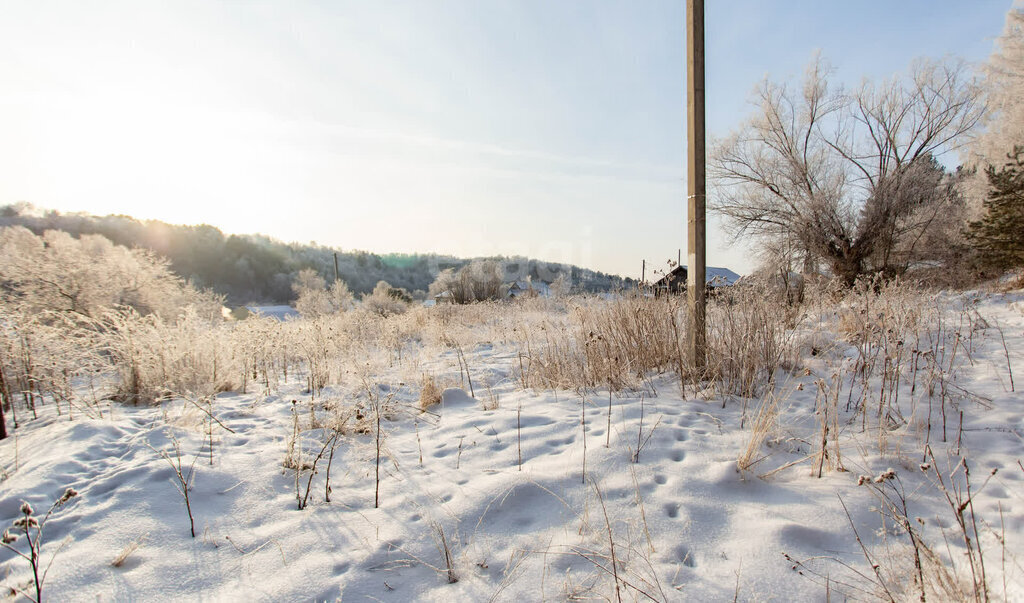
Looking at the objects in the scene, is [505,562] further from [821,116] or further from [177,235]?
[177,235]

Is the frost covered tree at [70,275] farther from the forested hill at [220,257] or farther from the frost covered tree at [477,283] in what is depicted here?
the forested hill at [220,257]

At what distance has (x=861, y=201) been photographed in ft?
47.7

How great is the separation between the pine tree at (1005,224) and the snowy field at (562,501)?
10.2m

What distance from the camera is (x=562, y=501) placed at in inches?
73.0

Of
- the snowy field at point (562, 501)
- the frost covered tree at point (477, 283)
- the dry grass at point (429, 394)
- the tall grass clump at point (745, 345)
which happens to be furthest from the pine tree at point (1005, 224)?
the frost covered tree at point (477, 283)

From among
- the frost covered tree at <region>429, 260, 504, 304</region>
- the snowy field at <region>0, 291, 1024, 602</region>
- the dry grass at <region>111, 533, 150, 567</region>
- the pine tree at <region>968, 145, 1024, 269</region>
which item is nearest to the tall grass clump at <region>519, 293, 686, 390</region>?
the snowy field at <region>0, 291, 1024, 602</region>

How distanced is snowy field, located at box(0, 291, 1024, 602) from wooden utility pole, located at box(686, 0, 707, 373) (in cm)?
57

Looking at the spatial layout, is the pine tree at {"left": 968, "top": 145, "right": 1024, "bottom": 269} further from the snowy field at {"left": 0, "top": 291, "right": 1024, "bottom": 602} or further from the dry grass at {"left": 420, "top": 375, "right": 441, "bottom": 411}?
the dry grass at {"left": 420, "top": 375, "right": 441, "bottom": 411}

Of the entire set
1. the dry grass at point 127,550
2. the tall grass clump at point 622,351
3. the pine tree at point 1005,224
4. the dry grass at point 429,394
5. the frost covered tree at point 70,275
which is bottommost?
the dry grass at point 127,550

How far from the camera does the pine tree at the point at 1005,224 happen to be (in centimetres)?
963

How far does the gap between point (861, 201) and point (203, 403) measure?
762 inches

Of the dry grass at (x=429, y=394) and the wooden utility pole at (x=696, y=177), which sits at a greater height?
the wooden utility pole at (x=696, y=177)

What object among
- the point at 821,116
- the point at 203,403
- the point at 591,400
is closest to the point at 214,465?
the point at 203,403

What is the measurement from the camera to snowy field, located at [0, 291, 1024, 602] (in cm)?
146
